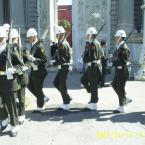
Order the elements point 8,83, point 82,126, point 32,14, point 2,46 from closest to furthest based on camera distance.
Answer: point 2,46 → point 8,83 → point 82,126 → point 32,14

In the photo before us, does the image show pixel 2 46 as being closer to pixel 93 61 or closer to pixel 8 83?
pixel 8 83

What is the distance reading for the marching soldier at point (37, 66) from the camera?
11338 mm

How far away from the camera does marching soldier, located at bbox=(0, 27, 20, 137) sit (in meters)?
9.39

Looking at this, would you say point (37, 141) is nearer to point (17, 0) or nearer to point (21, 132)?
point (21, 132)

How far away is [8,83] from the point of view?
9.58 metres

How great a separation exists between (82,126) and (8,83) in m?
1.92

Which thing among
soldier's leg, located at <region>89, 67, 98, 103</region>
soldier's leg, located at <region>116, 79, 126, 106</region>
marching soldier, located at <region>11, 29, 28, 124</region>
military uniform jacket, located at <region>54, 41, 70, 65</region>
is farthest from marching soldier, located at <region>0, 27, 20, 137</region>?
soldier's leg, located at <region>116, 79, 126, 106</region>

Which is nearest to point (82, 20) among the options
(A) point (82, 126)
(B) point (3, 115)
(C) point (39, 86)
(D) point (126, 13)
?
(D) point (126, 13)

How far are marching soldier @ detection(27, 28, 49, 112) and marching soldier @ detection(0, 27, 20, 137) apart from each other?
1555 millimetres

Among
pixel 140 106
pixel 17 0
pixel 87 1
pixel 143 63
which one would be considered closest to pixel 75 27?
pixel 87 1

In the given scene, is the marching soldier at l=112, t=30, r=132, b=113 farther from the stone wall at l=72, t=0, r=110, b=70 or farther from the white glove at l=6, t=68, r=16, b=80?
the stone wall at l=72, t=0, r=110, b=70

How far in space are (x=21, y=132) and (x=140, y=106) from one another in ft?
12.6

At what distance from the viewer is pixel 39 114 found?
11727 millimetres

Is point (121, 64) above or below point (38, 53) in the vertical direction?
below
